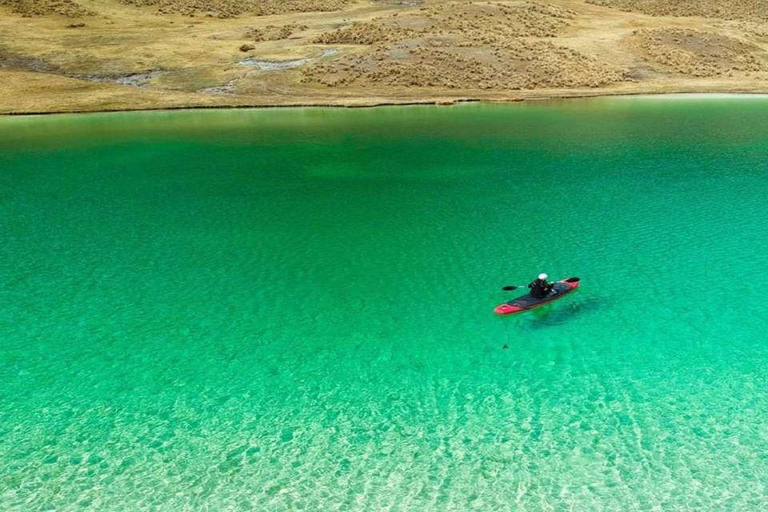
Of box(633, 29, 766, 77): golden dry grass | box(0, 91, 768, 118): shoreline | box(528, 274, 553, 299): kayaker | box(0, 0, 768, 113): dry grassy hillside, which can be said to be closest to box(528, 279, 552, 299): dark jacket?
box(528, 274, 553, 299): kayaker

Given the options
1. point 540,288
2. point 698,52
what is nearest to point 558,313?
point 540,288

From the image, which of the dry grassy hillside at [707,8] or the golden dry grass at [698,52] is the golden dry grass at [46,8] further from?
the dry grassy hillside at [707,8]

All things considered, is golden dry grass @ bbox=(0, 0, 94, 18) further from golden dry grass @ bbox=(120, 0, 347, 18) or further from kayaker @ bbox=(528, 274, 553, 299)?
kayaker @ bbox=(528, 274, 553, 299)

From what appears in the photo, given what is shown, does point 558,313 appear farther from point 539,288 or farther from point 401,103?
point 401,103

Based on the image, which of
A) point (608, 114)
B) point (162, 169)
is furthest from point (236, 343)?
point (608, 114)

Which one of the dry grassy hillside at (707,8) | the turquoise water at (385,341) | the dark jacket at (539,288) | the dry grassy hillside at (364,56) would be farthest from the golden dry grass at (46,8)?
the dark jacket at (539,288)

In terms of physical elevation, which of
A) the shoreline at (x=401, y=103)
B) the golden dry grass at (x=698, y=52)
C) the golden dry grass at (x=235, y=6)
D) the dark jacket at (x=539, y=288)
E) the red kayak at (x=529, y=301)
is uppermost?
the dark jacket at (x=539, y=288)

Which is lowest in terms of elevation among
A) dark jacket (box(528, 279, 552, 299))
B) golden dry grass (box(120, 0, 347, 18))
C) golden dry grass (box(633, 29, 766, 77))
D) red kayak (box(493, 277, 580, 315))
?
golden dry grass (box(633, 29, 766, 77))
